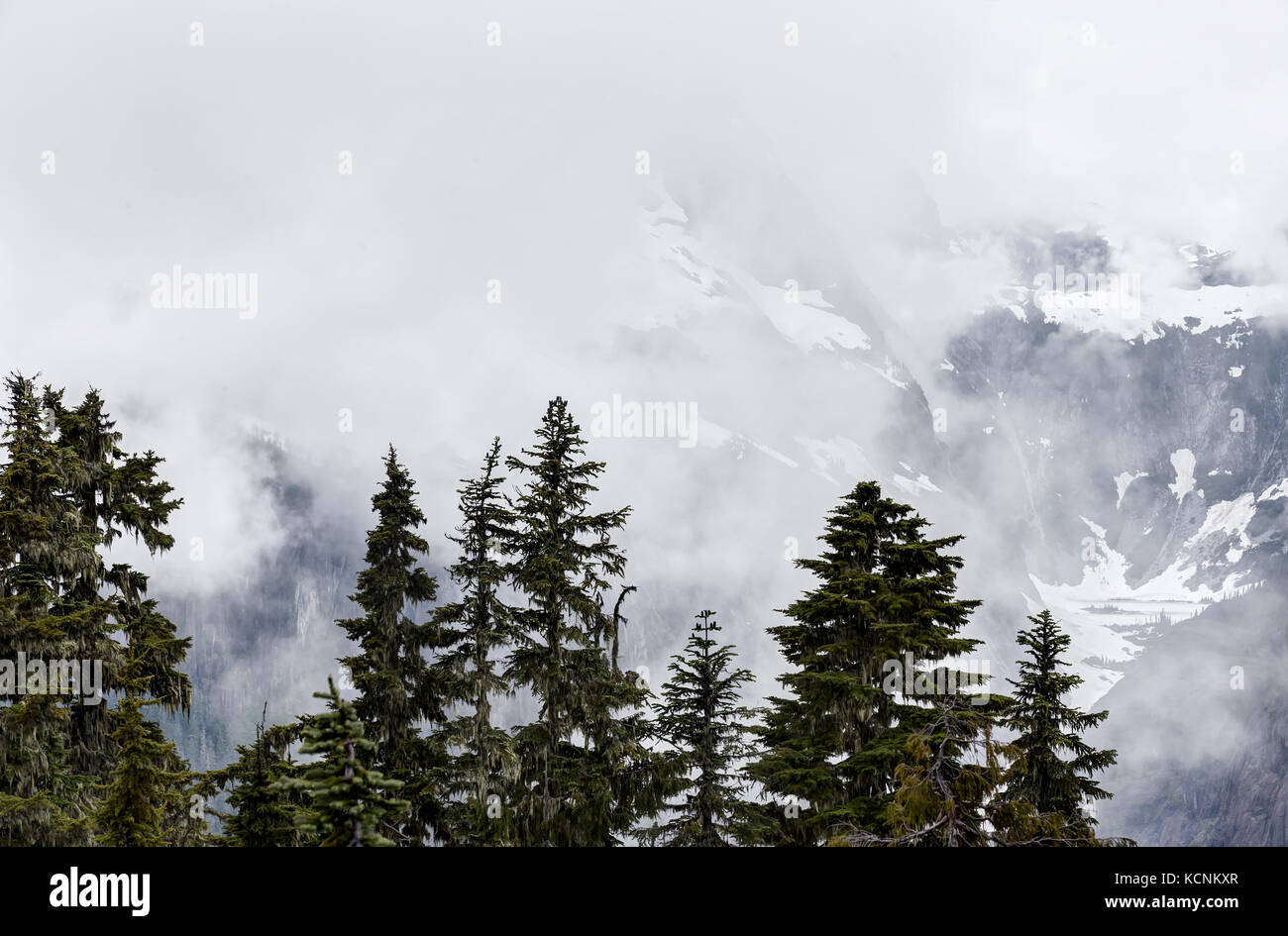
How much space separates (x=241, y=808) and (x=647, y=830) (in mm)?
9354

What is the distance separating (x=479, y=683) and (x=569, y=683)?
2.15 m

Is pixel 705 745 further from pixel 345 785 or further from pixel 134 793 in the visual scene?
pixel 345 785

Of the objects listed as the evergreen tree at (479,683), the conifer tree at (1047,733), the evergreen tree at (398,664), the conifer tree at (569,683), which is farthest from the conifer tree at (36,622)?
the conifer tree at (1047,733)

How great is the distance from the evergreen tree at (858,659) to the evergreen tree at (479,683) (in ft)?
20.2

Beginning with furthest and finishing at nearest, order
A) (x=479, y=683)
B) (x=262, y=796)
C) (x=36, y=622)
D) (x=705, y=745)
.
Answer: (x=479, y=683) < (x=705, y=745) < (x=262, y=796) < (x=36, y=622)

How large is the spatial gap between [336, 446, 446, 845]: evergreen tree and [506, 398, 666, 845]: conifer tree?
7.57 feet

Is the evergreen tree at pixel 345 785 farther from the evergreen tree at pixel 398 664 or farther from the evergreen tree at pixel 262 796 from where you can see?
the evergreen tree at pixel 398 664

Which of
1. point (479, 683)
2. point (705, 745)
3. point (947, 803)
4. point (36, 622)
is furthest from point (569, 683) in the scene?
point (947, 803)

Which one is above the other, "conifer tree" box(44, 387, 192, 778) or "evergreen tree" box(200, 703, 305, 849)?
"conifer tree" box(44, 387, 192, 778)

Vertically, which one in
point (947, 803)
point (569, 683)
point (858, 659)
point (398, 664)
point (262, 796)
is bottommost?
point (262, 796)

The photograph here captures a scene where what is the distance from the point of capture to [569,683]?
78.8ft

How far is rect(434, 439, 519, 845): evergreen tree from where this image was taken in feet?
76.8

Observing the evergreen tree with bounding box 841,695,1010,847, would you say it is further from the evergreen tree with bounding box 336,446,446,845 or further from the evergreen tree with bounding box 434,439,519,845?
the evergreen tree with bounding box 336,446,446,845

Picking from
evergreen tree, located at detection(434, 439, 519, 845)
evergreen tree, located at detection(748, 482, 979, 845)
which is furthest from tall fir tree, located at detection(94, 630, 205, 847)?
evergreen tree, located at detection(748, 482, 979, 845)
